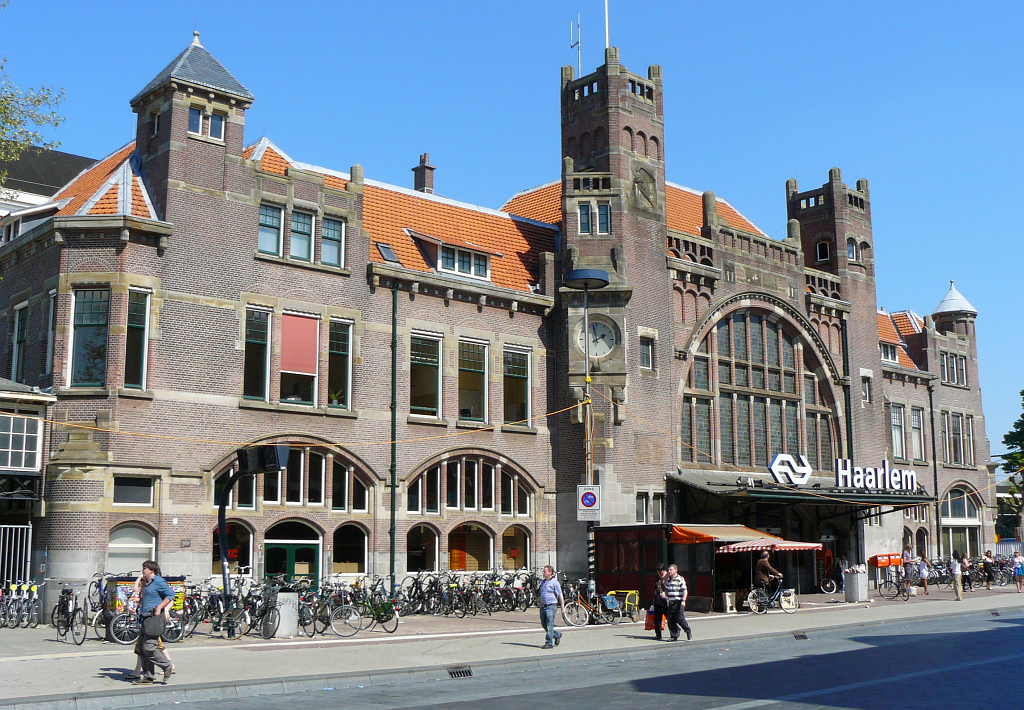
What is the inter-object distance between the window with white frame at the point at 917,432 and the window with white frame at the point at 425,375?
29131mm

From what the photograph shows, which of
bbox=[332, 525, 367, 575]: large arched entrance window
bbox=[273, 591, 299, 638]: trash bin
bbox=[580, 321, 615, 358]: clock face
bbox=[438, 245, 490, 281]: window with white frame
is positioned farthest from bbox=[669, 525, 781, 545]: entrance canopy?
bbox=[273, 591, 299, 638]: trash bin

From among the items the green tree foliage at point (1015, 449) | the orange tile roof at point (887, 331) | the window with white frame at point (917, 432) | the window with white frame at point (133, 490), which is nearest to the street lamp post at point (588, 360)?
the window with white frame at point (133, 490)

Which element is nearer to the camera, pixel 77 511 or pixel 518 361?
pixel 77 511

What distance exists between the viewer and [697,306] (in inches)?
1438

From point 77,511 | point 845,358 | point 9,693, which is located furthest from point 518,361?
point 9,693

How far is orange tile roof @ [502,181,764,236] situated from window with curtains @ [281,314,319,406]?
12.9m

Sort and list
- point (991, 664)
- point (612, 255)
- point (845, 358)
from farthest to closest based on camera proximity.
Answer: point (845, 358) → point (612, 255) → point (991, 664)

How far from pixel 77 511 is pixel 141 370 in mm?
3709

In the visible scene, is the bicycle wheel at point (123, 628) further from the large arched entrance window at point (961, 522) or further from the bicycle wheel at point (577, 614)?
the large arched entrance window at point (961, 522)

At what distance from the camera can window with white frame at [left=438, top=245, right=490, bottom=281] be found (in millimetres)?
32281

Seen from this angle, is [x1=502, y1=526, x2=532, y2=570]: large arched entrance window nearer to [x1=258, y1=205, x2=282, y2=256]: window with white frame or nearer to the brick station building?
the brick station building

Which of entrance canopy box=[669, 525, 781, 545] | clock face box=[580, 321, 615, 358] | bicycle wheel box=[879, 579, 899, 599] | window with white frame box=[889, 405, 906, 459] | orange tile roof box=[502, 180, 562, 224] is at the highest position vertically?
orange tile roof box=[502, 180, 562, 224]

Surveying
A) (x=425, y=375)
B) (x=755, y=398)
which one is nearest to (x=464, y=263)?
(x=425, y=375)

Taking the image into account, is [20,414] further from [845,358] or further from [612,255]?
[845,358]
